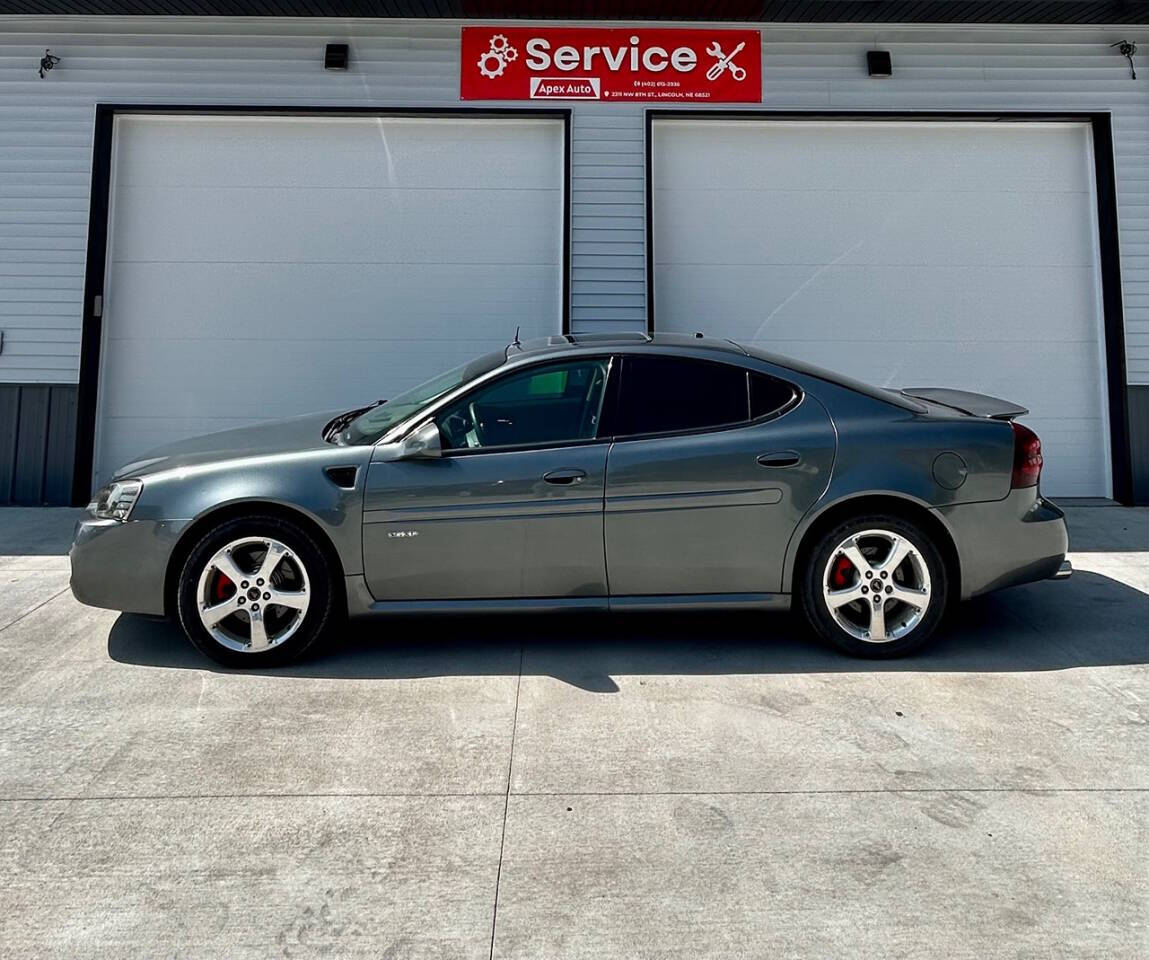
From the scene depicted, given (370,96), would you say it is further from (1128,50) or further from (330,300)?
(1128,50)

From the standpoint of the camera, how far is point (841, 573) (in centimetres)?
435

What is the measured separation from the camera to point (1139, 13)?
317 inches

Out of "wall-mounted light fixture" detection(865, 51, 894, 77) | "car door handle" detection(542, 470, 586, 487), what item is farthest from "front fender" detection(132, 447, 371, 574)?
"wall-mounted light fixture" detection(865, 51, 894, 77)

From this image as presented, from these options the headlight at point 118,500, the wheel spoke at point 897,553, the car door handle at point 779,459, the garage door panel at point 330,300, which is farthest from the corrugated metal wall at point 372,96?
the headlight at point 118,500

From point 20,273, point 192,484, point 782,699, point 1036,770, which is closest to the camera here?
point 1036,770

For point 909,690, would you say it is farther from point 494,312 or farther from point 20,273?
point 20,273

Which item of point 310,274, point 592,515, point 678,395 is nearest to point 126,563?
point 592,515

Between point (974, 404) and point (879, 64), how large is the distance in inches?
183

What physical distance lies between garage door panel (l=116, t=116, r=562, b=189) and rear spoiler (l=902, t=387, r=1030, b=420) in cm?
432

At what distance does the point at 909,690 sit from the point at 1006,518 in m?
0.98

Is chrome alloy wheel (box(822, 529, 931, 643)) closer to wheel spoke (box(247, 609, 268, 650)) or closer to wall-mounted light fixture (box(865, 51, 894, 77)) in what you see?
wheel spoke (box(247, 609, 268, 650))

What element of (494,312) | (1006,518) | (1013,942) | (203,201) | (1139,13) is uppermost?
(1139,13)

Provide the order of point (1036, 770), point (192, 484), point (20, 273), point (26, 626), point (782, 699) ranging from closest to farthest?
point (1036, 770), point (782, 699), point (192, 484), point (26, 626), point (20, 273)

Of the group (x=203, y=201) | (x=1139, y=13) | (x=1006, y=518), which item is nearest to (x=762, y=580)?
(x=1006, y=518)
